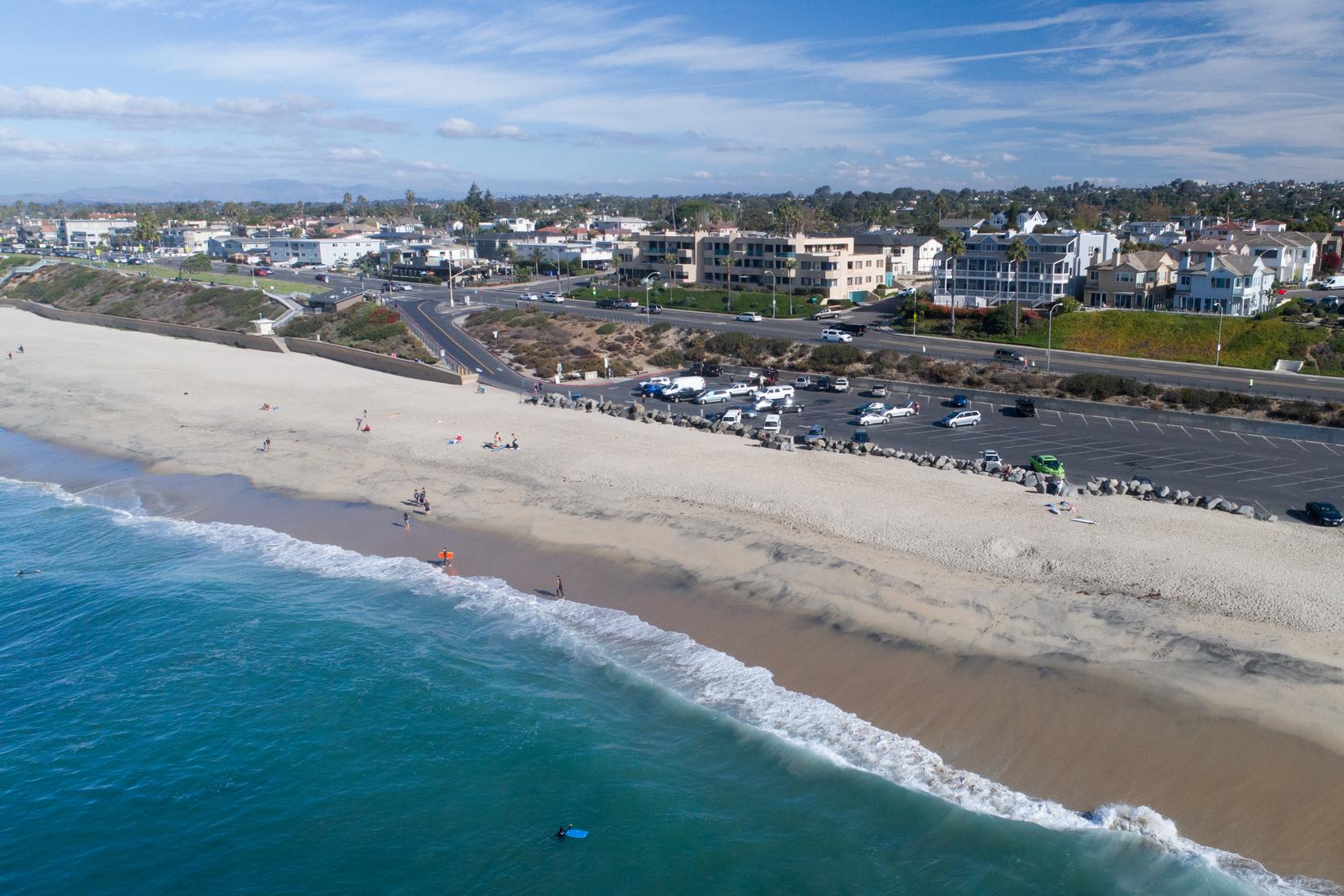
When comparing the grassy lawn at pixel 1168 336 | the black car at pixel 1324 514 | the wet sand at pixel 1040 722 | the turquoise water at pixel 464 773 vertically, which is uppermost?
the grassy lawn at pixel 1168 336

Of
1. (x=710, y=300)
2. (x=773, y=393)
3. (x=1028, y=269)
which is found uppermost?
(x=1028, y=269)

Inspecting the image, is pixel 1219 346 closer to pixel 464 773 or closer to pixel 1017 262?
pixel 1017 262

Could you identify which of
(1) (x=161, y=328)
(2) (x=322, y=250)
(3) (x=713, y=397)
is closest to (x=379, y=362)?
(3) (x=713, y=397)

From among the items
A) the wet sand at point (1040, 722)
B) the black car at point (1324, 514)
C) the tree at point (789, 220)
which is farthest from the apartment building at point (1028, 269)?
the wet sand at point (1040, 722)

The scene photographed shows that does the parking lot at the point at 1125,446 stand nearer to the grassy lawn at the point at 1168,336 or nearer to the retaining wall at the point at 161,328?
the grassy lawn at the point at 1168,336

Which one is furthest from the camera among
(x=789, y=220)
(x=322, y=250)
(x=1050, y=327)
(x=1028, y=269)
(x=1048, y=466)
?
(x=322, y=250)
